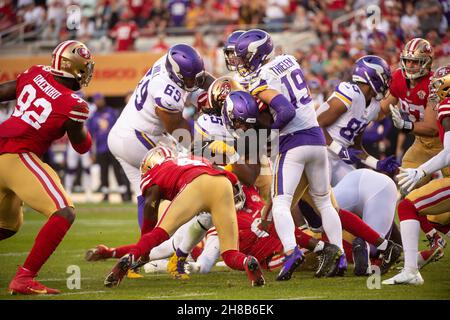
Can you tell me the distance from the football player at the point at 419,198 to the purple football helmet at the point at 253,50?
1.39 m

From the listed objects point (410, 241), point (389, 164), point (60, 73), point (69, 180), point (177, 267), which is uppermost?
point (60, 73)

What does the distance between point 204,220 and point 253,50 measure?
142 centimetres

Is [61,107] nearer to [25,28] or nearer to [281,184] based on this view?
[281,184]

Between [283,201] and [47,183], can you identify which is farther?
[283,201]

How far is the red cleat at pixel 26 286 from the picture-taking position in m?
5.88

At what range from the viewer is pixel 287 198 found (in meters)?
6.62

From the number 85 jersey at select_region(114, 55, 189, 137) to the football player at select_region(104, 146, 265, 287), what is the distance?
116 centimetres

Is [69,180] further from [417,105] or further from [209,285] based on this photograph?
[209,285]

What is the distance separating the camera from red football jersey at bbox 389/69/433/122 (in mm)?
8344

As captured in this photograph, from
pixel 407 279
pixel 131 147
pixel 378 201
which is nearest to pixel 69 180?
pixel 131 147

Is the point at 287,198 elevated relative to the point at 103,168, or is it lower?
elevated

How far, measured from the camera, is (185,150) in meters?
7.50

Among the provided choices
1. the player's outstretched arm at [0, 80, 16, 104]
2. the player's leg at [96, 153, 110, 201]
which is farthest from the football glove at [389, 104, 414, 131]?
the player's leg at [96, 153, 110, 201]

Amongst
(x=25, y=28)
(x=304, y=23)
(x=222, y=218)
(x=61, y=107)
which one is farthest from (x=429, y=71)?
(x=25, y=28)
